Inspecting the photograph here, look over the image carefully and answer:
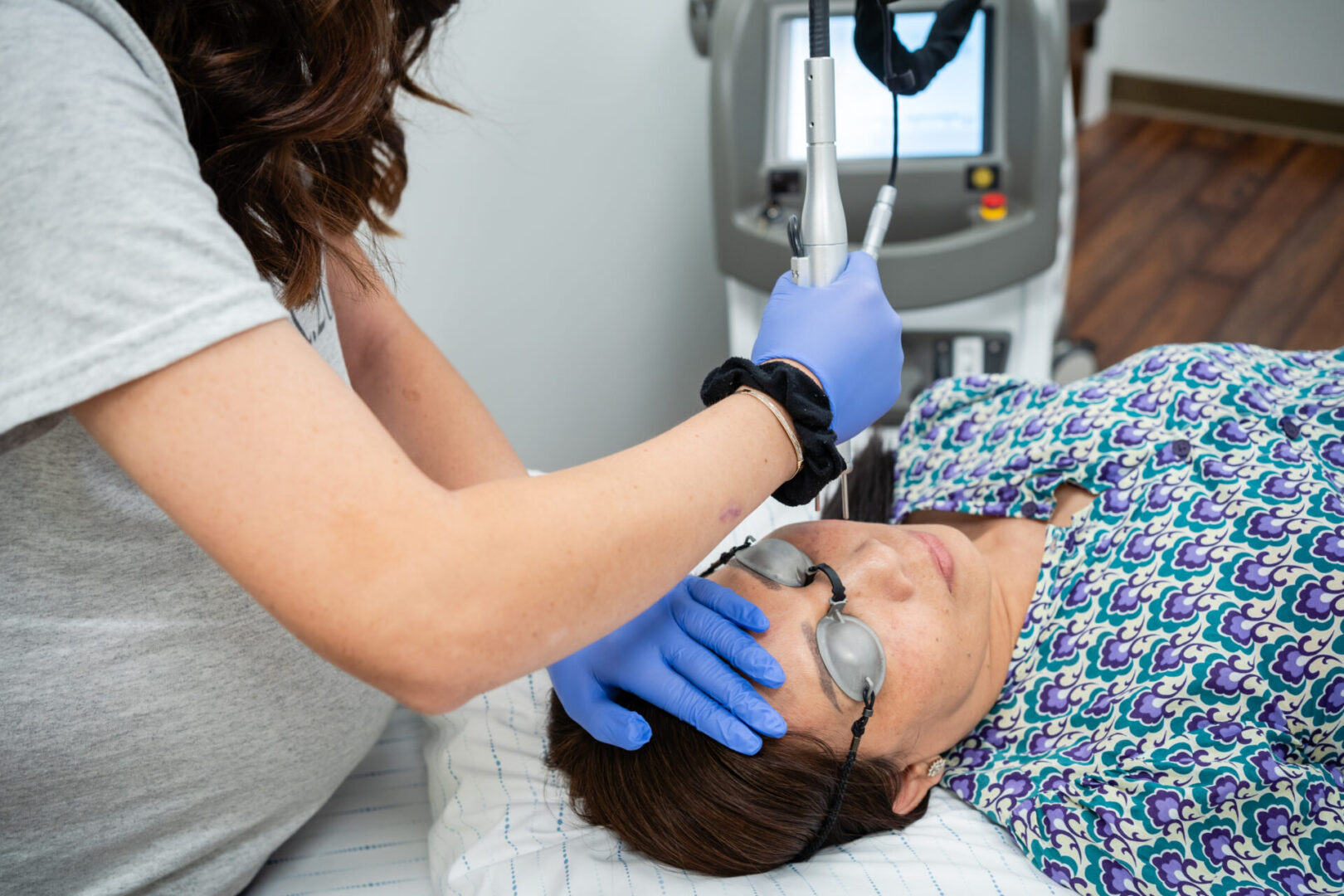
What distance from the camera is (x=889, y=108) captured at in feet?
5.75

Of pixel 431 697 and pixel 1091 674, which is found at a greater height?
pixel 431 697

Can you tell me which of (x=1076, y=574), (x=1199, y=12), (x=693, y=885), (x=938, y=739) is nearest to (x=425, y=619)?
(x=693, y=885)

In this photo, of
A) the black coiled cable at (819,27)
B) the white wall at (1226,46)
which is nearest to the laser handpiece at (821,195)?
the black coiled cable at (819,27)

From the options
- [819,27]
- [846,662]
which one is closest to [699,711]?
[846,662]

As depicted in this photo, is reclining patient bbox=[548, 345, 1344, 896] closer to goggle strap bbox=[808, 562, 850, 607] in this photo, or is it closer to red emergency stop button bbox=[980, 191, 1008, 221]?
goggle strap bbox=[808, 562, 850, 607]

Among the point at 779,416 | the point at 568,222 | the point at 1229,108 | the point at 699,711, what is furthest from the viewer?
the point at 1229,108

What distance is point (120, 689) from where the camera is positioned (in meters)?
0.92

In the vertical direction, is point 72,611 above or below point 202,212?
below

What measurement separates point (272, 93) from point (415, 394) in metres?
0.45

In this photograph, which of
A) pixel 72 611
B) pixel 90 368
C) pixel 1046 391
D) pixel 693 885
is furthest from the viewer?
pixel 1046 391

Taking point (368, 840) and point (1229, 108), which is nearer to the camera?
point (368, 840)

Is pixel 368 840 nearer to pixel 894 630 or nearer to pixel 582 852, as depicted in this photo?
pixel 582 852

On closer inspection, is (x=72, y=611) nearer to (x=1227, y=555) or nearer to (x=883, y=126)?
(x=1227, y=555)

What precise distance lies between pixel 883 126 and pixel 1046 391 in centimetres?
58
